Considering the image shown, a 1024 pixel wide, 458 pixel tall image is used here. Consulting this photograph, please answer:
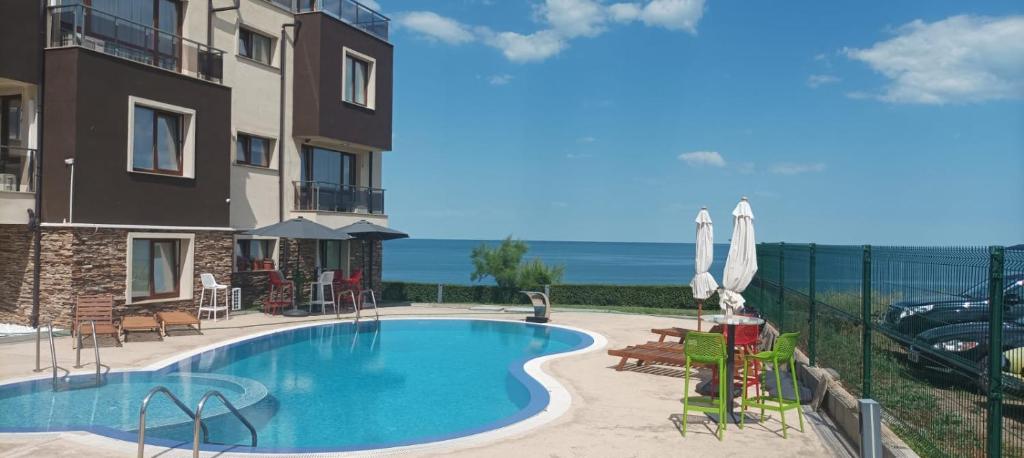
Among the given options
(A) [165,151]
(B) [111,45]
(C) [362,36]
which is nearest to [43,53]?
(B) [111,45]

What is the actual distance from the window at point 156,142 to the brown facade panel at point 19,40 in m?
2.23

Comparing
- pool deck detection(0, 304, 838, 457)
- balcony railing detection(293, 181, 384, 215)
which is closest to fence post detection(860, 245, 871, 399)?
pool deck detection(0, 304, 838, 457)

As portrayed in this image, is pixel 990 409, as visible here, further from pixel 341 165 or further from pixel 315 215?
pixel 341 165

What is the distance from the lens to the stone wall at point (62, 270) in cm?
1587

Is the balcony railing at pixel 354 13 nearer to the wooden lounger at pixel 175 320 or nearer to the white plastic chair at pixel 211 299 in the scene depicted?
the white plastic chair at pixel 211 299

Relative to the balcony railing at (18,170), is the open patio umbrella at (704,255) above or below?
below

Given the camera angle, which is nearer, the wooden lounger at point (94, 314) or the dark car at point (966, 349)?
the dark car at point (966, 349)

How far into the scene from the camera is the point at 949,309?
21.0 ft

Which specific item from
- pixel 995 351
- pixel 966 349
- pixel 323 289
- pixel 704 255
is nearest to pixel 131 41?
pixel 323 289

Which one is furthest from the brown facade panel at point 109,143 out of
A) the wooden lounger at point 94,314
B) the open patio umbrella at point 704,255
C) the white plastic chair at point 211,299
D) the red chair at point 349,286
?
the open patio umbrella at point 704,255

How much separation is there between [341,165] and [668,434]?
1880cm

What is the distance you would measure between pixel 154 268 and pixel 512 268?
42.7 ft

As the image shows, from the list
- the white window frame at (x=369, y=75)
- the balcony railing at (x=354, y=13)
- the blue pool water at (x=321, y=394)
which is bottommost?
the blue pool water at (x=321, y=394)

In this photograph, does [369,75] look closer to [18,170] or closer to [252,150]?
[252,150]
